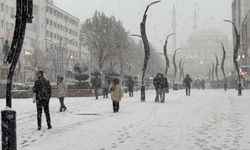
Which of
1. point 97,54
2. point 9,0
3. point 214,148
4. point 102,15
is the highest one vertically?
point 9,0

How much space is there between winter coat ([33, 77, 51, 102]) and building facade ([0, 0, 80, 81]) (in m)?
62.3

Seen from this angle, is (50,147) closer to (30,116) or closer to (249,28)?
(30,116)

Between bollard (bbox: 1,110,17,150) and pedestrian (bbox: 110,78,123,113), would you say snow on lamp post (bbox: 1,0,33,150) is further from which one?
pedestrian (bbox: 110,78,123,113)

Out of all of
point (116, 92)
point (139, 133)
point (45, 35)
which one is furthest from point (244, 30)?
point (139, 133)

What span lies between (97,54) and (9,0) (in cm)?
3733

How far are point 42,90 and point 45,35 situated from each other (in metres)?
101

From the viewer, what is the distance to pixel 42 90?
583 inches

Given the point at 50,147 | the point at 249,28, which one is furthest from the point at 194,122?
the point at 249,28

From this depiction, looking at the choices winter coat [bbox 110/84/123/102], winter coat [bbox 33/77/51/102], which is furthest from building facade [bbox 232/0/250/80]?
winter coat [bbox 33/77/51/102]

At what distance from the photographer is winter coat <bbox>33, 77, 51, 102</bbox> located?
1480cm

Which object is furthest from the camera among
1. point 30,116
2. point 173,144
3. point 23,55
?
point 23,55

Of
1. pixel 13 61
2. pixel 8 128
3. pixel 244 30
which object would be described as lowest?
pixel 8 128

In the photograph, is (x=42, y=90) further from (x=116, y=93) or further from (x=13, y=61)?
(x=116, y=93)

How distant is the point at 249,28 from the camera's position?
9875 cm
